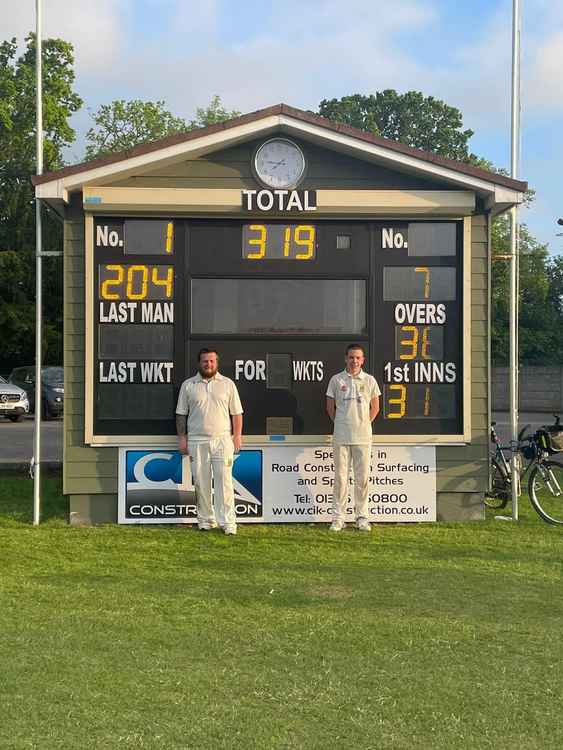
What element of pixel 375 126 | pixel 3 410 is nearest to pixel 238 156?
pixel 3 410

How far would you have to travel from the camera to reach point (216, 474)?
941cm

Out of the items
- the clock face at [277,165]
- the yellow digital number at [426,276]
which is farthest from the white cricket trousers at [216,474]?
the clock face at [277,165]

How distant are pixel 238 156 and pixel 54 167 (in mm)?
32692

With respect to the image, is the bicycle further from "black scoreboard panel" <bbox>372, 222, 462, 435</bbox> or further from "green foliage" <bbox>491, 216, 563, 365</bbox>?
"green foliage" <bbox>491, 216, 563, 365</bbox>

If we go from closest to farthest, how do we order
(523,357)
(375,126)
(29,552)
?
1. (29,552)
2. (523,357)
3. (375,126)

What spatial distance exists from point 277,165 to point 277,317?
5.27 ft

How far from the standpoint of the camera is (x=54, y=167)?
4062cm

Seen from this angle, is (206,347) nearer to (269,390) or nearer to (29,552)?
(269,390)

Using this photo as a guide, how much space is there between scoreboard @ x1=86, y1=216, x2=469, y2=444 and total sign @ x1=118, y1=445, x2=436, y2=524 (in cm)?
22

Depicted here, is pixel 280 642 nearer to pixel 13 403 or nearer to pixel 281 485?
pixel 281 485

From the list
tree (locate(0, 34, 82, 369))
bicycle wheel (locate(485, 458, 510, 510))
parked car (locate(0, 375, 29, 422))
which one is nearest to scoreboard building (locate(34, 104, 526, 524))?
bicycle wheel (locate(485, 458, 510, 510))

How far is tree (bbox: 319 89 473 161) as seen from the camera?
6309cm

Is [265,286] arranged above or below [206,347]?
above

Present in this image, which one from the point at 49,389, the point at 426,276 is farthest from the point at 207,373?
the point at 49,389
